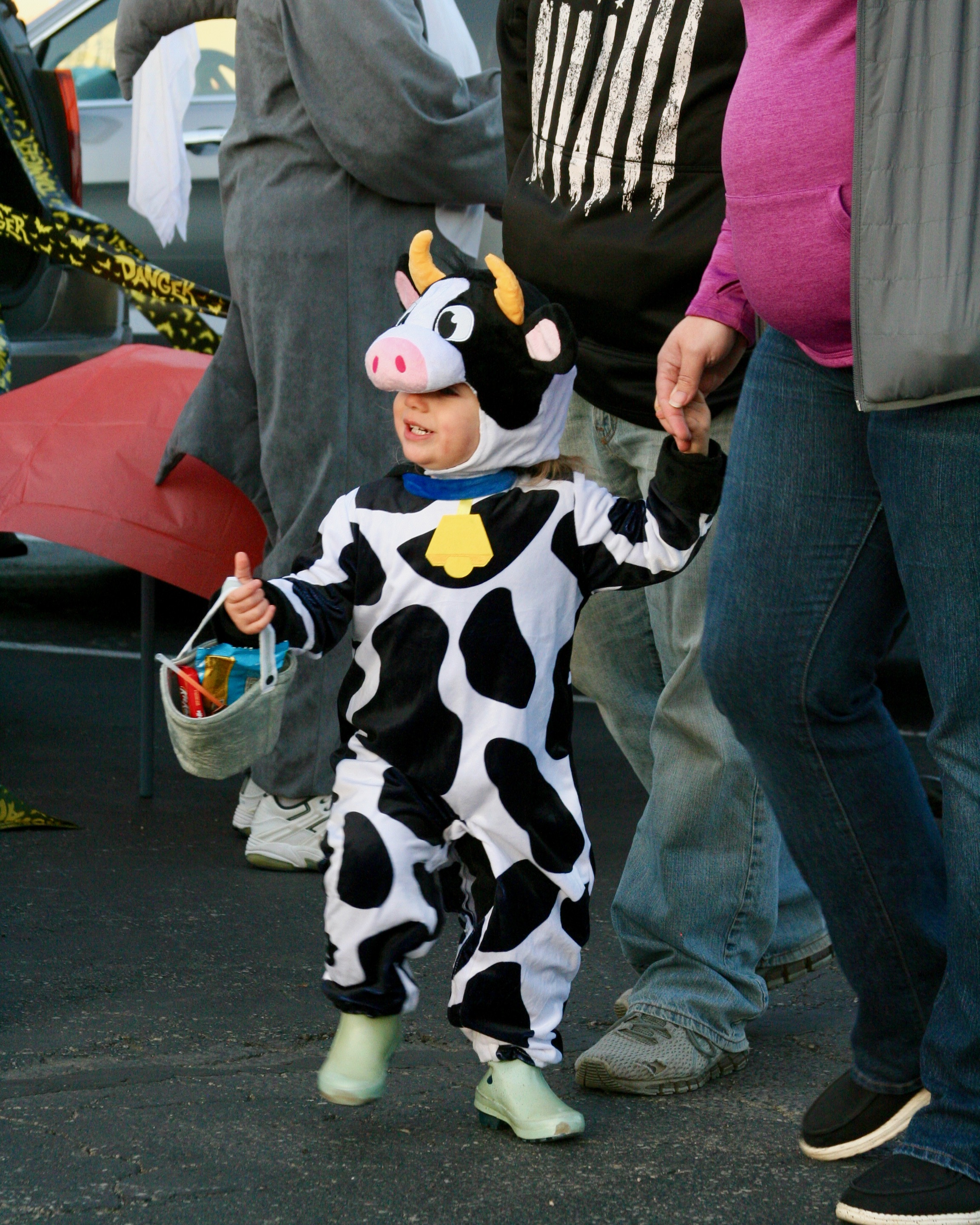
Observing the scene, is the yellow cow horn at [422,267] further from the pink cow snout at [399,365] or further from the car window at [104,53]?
the car window at [104,53]

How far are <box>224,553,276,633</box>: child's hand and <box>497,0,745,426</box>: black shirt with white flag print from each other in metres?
0.77

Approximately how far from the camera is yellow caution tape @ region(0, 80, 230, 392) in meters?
4.52

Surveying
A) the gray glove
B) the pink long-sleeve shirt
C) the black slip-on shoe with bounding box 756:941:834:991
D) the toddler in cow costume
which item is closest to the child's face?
the toddler in cow costume

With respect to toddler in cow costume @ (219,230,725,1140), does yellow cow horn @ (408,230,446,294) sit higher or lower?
higher

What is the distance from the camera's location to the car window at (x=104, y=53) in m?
7.00

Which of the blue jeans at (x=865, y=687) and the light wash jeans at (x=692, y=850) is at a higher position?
the blue jeans at (x=865, y=687)

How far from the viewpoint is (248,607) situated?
2246mm

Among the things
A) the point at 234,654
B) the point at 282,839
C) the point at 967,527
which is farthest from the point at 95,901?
the point at 967,527

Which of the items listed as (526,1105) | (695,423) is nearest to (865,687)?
(695,423)

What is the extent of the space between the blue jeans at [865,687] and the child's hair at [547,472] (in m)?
0.34

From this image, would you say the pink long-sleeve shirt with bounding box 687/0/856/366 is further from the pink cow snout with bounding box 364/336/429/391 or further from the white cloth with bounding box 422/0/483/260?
the white cloth with bounding box 422/0/483/260

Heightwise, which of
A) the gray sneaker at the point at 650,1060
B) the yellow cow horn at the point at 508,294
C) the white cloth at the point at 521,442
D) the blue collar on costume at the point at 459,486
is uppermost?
the yellow cow horn at the point at 508,294

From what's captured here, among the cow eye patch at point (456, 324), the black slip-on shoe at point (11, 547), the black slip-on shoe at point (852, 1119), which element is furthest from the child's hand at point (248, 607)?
the black slip-on shoe at point (11, 547)

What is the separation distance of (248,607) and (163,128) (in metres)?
2.81
